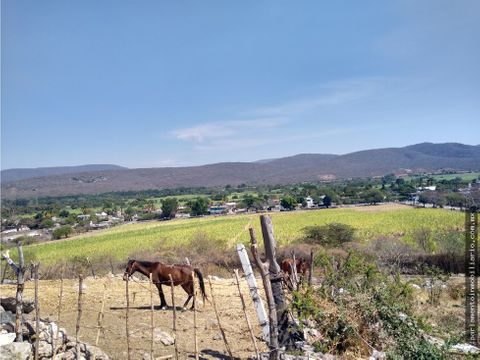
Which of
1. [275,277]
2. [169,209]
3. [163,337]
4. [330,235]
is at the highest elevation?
[275,277]

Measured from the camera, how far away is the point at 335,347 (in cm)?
799

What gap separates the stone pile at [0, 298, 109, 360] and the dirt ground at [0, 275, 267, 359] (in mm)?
639

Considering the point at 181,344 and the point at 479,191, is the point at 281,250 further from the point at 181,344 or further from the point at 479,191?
the point at 181,344

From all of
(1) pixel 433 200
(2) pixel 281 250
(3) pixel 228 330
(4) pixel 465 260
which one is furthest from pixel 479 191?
(1) pixel 433 200

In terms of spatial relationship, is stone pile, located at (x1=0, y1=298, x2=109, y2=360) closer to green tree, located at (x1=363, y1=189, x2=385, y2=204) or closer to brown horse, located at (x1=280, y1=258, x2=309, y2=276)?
brown horse, located at (x1=280, y1=258, x2=309, y2=276)

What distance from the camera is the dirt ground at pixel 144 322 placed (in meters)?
7.79

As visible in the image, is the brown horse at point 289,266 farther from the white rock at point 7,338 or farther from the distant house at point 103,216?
the distant house at point 103,216

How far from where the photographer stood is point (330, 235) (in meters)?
31.0

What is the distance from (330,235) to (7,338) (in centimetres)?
2648

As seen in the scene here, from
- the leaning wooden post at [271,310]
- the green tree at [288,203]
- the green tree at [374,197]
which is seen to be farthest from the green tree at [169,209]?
the leaning wooden post at [271,310]

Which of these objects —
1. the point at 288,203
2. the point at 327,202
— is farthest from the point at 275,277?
the point at 327,202

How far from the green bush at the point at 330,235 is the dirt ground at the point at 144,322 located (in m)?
18.5

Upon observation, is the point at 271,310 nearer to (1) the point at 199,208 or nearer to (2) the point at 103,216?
(1) the point at 199,208

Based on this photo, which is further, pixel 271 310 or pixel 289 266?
pixel 289 266
